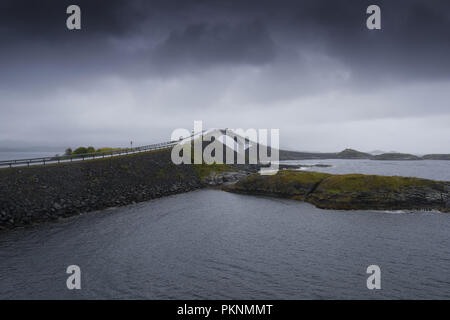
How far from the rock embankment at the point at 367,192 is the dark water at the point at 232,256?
5.72 meters

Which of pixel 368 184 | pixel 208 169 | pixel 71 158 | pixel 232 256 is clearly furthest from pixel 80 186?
pixel 368 184

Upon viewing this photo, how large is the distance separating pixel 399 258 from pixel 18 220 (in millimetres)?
50770

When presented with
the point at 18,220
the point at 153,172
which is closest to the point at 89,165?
the point at 153,172

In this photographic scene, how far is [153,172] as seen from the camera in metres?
70.6

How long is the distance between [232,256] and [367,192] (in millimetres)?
37944

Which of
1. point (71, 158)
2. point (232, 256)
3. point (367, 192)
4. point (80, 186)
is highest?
point (71, 158)

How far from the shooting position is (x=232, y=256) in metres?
27.5

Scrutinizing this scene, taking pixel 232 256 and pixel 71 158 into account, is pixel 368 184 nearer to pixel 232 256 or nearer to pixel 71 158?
pixel 232 256

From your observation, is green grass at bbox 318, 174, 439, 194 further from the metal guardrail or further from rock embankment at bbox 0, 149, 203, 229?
the metal guardrail

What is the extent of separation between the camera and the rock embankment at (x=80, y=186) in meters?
41.5

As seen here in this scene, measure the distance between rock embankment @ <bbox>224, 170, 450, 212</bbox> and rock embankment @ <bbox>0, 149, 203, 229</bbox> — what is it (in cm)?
3113

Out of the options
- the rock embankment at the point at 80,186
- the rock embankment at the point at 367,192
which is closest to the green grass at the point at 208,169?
the rock embankment at the point at 80,186

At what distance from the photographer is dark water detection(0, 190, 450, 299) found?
20.9 m

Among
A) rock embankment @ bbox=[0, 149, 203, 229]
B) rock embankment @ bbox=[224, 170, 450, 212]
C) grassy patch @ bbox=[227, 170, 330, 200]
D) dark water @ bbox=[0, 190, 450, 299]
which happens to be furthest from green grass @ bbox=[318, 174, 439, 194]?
rock embankment @ bbox=[0, 149, 203, 229]
